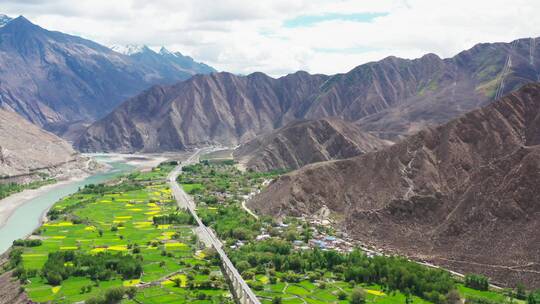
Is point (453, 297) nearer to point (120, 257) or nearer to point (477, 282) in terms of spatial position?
point (477, 282)

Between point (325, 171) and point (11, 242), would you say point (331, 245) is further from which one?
point (11, 242)

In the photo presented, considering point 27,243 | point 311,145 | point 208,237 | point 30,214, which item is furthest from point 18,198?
point 311,145

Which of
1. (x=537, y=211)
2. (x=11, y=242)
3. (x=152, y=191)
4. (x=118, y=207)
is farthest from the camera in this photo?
(x=152, y=191)

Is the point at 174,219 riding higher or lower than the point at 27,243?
higher

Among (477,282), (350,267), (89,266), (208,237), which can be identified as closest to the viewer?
(477,282)

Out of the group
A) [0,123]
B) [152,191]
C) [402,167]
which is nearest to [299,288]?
[402,167]

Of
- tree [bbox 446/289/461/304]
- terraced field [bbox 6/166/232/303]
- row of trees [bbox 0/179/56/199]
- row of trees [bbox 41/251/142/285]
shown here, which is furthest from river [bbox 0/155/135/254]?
tree [bbox 446/289/461/304]

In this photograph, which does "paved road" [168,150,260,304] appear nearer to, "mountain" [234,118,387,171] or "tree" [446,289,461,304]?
"tree" [446,289,461,304]
